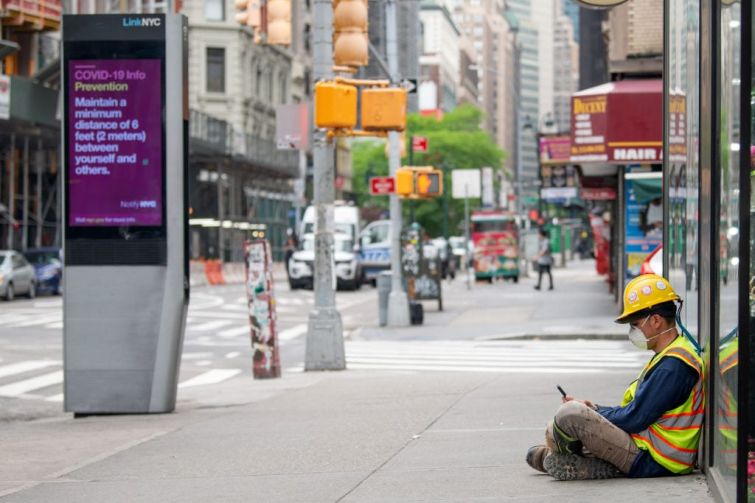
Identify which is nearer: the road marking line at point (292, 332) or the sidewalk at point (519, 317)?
the sidewalk at point (519, 317)

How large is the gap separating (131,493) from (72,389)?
501 cm

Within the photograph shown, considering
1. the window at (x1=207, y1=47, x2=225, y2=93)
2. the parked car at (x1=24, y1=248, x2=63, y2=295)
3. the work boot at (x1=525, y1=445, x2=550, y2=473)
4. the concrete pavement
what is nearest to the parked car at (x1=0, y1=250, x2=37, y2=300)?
the parked car at (x1=24, y1=248, x2=63, y2=295)

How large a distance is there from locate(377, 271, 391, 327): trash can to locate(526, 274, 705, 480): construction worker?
21902mm

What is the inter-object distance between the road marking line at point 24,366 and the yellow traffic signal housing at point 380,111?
19.2 ft

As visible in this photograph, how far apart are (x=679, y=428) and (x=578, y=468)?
68 cm

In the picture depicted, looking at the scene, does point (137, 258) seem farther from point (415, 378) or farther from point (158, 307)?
point (415, 378)

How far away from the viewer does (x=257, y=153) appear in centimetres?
7462


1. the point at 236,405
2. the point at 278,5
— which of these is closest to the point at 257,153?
the point at 278,5

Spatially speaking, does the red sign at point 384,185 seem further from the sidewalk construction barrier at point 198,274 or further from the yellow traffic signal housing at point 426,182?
the sidewalk construction barrier at point 198,274

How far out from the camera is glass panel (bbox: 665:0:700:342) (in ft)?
26.9

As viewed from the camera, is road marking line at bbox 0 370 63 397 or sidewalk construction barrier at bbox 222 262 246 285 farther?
sidewalk construction barrier at bbox 222 262 246 285

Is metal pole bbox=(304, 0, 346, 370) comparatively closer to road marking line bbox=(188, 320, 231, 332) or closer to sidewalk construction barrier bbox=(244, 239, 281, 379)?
sidewalk construction barrier bbox=(244, 239, 281, 379)

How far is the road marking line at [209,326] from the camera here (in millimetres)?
29561

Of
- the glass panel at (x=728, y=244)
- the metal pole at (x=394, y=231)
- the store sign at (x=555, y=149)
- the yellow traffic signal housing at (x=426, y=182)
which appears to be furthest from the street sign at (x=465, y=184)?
the glass panel at (x=728, y=244)
